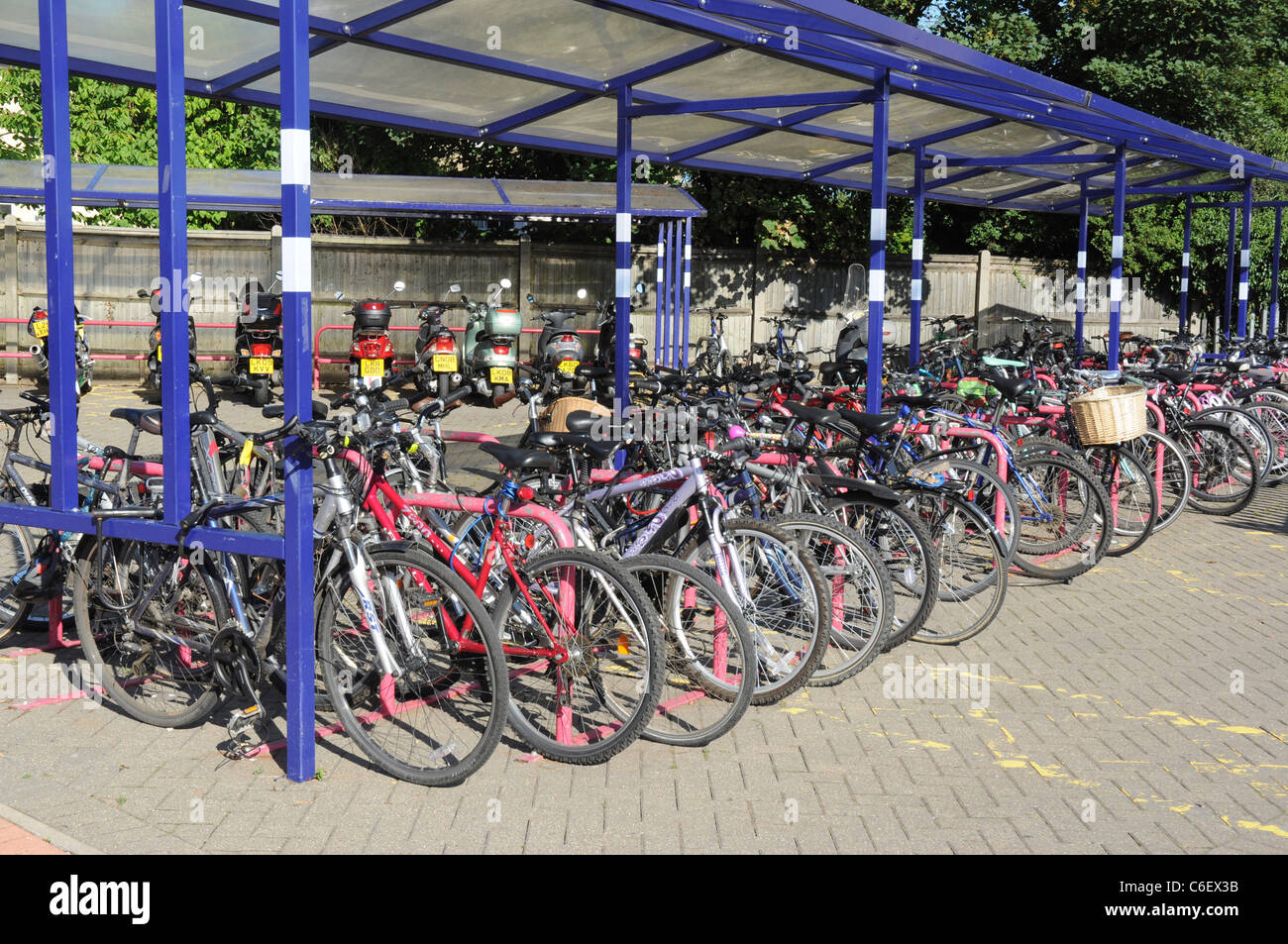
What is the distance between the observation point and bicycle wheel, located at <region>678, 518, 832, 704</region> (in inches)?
193

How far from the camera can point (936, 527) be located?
6.04 m

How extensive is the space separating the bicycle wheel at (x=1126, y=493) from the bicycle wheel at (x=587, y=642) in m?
4.26

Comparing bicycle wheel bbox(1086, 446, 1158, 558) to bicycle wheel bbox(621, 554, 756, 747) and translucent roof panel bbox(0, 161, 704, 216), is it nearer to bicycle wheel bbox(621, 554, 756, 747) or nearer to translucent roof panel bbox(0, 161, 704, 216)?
bicycle wheel bbox(621, 554, 756, 747)

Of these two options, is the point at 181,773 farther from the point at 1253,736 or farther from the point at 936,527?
the point at 1253,736

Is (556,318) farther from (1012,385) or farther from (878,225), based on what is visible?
(1012,385)

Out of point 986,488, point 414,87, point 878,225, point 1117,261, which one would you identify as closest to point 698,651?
point 986,488

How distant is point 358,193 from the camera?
Result: 14297mm

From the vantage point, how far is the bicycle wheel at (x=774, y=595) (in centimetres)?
490

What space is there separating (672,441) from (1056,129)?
5.96m

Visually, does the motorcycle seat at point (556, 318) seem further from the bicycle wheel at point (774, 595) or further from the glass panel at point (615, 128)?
the bicycle wheel at point (774, 595)

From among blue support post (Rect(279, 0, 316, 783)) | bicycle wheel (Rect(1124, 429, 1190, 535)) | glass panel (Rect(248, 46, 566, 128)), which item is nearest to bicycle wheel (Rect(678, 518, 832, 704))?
blue support post (Rect(279, 0, 316, 783))

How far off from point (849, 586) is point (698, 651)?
0.77 metres

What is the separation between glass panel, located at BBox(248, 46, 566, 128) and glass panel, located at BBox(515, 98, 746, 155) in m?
0.45
